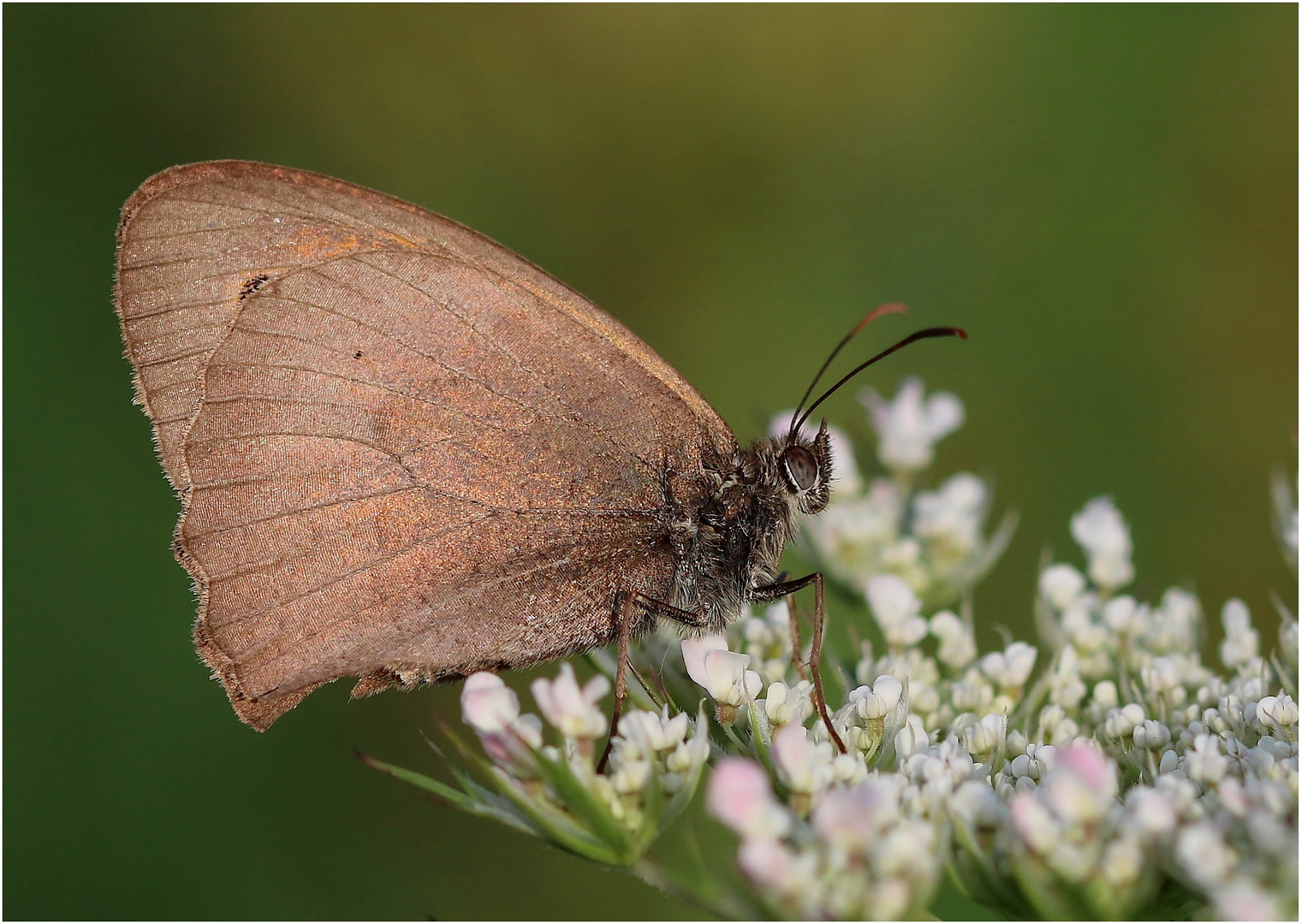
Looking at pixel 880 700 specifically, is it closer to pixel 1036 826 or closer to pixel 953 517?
pixel 1036 826

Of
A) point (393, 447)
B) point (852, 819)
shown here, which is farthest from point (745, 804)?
point (393, 447)

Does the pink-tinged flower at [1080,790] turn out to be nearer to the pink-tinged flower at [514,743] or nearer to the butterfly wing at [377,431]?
the pink-tinged flower at [514,743]

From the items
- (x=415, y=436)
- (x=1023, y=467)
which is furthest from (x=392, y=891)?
(x=1023, y=467)

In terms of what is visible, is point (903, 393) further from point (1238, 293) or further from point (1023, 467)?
point (1238, 293)

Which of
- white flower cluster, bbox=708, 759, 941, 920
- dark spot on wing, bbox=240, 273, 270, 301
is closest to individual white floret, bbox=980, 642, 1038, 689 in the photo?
white flower cluster, bbox=708, 759, 941, 920

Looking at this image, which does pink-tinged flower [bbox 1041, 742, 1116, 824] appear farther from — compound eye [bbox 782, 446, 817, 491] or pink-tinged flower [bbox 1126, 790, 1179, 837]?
compound eye [bbox 782, 446, 817, 491]
